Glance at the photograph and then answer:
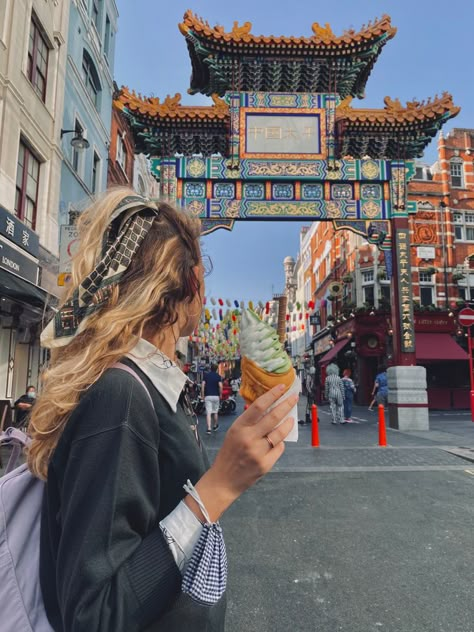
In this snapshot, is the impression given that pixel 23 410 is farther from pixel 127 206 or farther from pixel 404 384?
pixel 404 384

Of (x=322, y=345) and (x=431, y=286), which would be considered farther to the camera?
(x=322, y=345)

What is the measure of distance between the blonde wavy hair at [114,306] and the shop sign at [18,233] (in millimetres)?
9288

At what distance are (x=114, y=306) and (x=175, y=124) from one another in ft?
39.7

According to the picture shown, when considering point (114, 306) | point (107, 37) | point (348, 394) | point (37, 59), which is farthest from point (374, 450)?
point (107, 37)

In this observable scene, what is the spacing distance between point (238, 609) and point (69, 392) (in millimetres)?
2699

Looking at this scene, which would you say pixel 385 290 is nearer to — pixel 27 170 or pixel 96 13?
pixel 96 13

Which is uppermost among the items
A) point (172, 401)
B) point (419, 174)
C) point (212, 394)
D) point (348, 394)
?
point (419, 174)

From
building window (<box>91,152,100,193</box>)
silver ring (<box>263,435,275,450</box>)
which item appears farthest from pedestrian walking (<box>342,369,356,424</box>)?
silver ring (<box>263,435,275,450</box>)

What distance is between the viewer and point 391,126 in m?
12.1

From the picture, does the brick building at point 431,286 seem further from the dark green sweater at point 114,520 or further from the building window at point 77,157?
the dark green sweater at point 114,520

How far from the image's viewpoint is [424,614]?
286 cm

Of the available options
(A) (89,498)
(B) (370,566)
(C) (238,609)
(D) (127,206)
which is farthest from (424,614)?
(D) (127,206)

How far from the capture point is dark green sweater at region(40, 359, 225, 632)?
0.87m

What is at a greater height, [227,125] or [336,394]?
[227,125]
